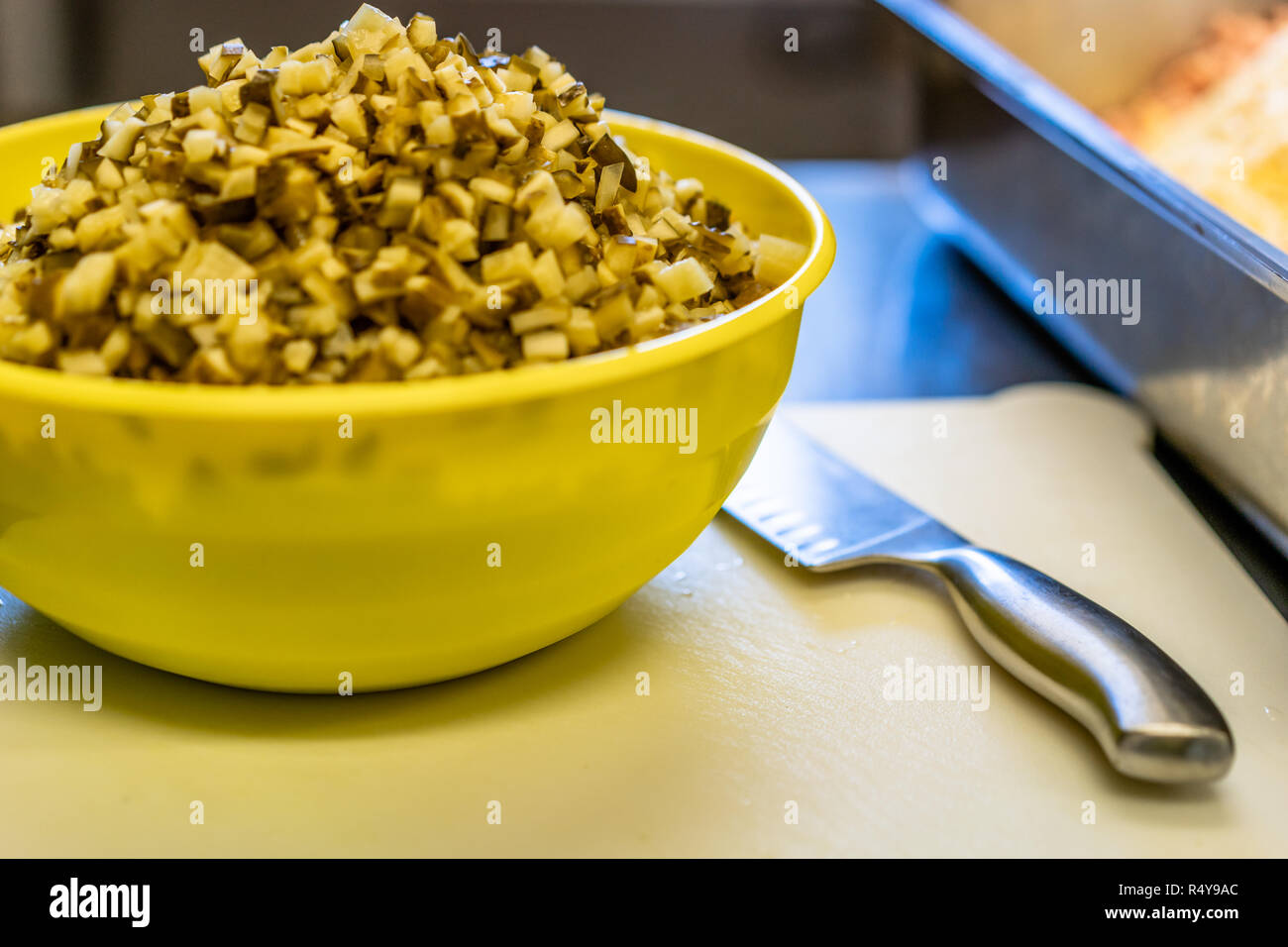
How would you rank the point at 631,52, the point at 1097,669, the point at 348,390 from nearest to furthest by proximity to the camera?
the point at 348,390, the point at 1097,669, the point at 631,52

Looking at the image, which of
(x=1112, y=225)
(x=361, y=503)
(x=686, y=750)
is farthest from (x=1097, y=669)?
(x=1112, y=225)

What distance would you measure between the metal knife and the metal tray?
26 centimetres

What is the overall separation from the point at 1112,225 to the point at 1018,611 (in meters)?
0.53

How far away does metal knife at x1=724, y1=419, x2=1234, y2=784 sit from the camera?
59cm

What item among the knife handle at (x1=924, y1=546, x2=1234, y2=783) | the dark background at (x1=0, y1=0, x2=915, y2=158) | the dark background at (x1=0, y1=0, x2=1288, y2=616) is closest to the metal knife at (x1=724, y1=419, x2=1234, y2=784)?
the knife handle at (x1=924, y1=546, x2=1234, y2=783)

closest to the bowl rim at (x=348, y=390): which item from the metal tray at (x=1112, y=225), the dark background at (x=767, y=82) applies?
the metal tray at (x=1112, y=225)

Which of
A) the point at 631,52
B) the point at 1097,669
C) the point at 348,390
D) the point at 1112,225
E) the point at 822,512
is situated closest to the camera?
the point at 348,390

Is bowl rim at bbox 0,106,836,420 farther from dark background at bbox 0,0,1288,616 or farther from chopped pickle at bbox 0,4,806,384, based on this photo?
dark background at bbox 0,0,1288,616

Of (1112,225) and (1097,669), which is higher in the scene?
(1112,225)

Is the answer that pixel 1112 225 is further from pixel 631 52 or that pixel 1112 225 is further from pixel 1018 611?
pixel 631 52

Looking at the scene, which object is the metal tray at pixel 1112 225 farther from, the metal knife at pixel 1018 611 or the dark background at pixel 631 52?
the dark background at pixel 631 52

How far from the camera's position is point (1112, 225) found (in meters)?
1.06

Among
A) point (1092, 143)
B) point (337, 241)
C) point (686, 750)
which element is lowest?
point (686, 750)

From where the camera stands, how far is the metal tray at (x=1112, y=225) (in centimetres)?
86
